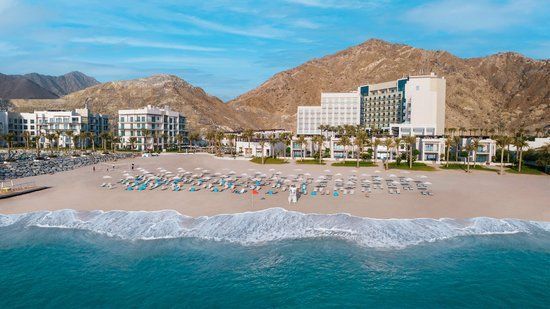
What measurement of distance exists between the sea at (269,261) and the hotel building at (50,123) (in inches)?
4125

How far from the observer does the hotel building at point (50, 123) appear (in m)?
132

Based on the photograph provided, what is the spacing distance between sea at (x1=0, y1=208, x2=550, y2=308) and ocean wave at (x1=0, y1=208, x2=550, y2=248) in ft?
0.33

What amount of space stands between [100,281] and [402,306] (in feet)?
62.1

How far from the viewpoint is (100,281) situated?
24859 mm

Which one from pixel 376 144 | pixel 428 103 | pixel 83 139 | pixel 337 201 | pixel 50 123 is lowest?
pixel 337 201

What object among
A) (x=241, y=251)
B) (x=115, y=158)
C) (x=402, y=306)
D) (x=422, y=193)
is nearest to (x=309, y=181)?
(x=422, y=193)

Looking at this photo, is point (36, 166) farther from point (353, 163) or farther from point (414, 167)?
point (414, 167)

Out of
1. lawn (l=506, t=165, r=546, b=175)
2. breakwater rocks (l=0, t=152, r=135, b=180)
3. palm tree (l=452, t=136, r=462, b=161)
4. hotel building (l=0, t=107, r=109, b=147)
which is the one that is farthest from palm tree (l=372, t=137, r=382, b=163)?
hotel building (l=0, t=107, r=109, b=147)

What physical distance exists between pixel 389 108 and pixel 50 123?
124173 millimetres

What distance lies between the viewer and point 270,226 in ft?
113

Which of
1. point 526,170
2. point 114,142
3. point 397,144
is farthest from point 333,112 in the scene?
point 526,170

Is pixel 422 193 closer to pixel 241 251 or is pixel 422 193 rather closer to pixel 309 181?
pixel 309 181

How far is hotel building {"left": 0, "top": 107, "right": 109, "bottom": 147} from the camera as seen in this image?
132m

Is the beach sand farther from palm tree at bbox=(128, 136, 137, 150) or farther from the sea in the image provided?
palm tree at bbox=(128, 136, 137, 150)
